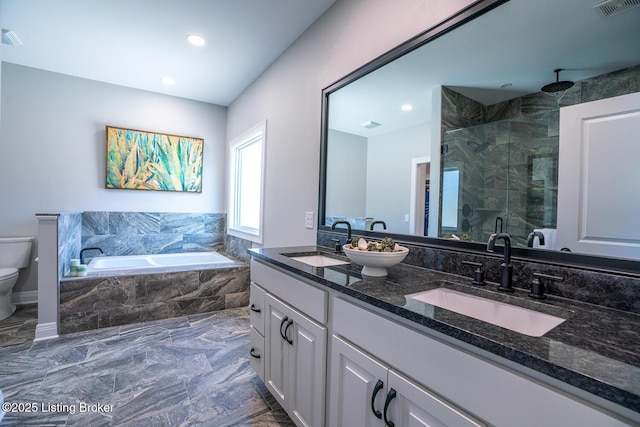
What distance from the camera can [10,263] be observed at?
303cm

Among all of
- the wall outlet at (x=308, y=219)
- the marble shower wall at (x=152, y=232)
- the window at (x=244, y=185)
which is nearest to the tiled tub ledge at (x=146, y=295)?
the window at (x=244, y=185)

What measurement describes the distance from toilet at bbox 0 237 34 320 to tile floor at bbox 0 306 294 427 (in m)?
0.28

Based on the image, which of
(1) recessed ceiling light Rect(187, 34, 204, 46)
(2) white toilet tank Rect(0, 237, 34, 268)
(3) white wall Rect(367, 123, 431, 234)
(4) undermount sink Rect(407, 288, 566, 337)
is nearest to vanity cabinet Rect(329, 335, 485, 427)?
(4) undermount sink Rect(407, 288, 566, 337)

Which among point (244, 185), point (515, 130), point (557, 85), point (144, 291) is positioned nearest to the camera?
point (557, 85)

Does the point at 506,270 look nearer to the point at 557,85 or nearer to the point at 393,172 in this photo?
the point at 557,85

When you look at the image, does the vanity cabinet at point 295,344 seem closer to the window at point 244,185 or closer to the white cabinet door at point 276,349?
the white cabinet door at point 276,349

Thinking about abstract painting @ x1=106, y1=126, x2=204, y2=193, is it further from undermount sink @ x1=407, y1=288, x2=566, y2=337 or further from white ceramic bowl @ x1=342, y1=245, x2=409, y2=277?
undermount sink @ x1=407, y1=288, x2=566, y2=337

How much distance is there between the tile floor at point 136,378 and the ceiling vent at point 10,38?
2618 mm

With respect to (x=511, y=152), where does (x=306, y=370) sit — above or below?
below

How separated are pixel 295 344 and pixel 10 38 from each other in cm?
367

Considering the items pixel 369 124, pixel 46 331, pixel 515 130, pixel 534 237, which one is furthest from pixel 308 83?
pixel 46 331

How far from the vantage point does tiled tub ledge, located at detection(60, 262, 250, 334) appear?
8.55 ft

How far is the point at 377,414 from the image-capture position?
0.91m

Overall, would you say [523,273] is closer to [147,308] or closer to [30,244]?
[147,308]
